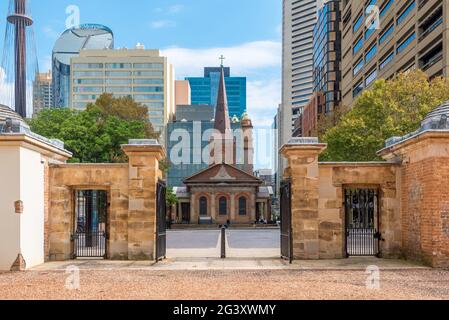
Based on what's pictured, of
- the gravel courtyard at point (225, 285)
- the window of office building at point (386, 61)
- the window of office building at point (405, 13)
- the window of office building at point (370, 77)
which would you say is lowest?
the gravel courtyard at point (225, 285)

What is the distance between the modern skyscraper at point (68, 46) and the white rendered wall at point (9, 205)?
492 ft

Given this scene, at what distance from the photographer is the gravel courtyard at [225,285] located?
387 inches

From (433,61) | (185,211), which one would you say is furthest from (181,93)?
(433,61)

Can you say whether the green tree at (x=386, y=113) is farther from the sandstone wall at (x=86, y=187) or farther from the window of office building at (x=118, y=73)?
the window of office building at (x=118, y=73)

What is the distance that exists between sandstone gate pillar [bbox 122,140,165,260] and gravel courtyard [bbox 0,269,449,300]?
92.6 inches

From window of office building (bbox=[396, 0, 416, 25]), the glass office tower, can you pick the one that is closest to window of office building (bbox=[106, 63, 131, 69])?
the glass office tower

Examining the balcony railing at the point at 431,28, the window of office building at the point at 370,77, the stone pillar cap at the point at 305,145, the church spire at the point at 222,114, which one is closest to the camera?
the stone pillar cap at the point at 305,145

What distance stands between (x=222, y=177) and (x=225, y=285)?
53870mm

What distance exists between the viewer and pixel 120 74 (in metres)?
126

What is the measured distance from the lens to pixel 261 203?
6712cm

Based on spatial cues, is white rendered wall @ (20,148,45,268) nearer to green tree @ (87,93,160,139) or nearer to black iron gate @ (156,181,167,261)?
black iron gate @ (156,181,167,261)

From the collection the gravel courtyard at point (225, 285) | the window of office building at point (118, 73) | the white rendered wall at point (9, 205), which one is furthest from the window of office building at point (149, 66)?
the gravel courtyard at point (225, 285)

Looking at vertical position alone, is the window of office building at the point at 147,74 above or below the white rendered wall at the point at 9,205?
above

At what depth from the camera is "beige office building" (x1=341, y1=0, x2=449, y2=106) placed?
144 ft
